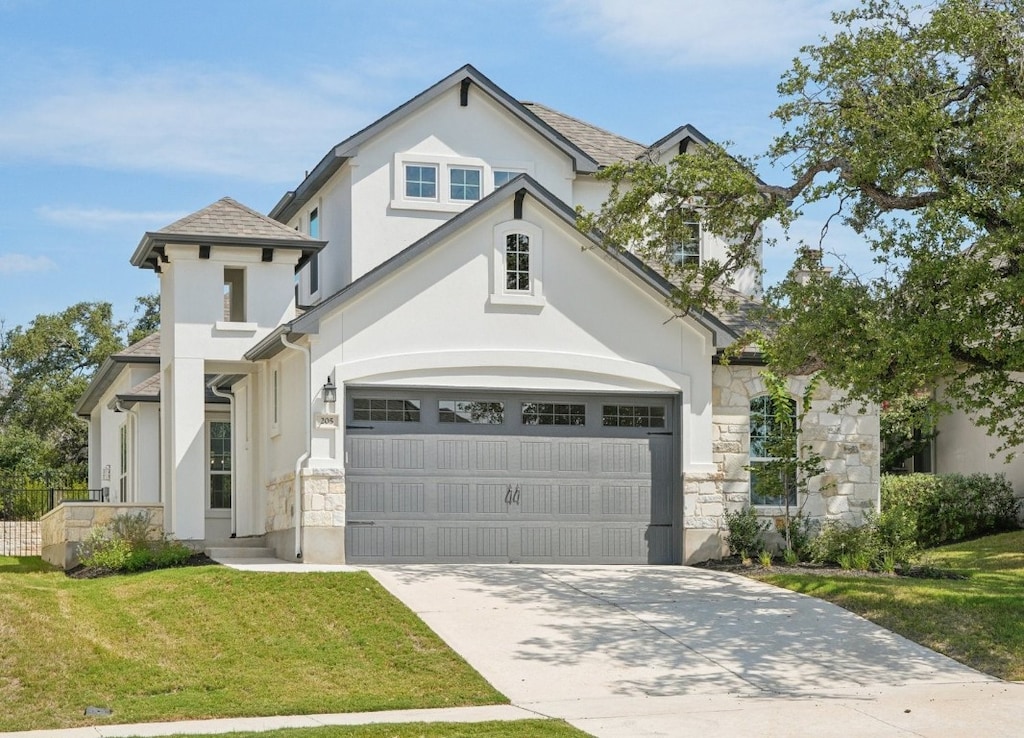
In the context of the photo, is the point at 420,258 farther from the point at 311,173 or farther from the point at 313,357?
the point at 311,173

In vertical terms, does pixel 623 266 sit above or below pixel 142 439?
above

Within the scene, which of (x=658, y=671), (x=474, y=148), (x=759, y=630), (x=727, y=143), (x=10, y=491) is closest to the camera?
(x=658, y=671)

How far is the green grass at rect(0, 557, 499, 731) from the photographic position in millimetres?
12492

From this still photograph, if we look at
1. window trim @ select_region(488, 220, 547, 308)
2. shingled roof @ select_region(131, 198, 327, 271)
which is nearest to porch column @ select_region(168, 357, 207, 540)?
shingled roof @ select_region(131, 198, 327, 271)

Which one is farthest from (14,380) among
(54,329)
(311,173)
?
(311,173)

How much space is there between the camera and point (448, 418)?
20.3m

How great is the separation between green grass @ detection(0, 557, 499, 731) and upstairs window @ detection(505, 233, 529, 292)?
542 centimetres

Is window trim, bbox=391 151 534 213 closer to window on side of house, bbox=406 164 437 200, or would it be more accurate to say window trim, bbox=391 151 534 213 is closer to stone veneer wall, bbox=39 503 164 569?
window on side of house, bbox=406 164 437 200

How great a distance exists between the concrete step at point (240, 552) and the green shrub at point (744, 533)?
694 cm

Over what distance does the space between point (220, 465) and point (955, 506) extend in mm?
14377

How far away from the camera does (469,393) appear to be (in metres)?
20.4

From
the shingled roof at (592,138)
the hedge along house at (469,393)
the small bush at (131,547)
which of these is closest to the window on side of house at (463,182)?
the hedge along house at (469,393)

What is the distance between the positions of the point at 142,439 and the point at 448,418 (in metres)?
8.59

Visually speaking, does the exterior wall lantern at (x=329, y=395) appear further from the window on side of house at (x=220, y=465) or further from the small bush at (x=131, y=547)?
the window on side of house at (x=220, y=465)
